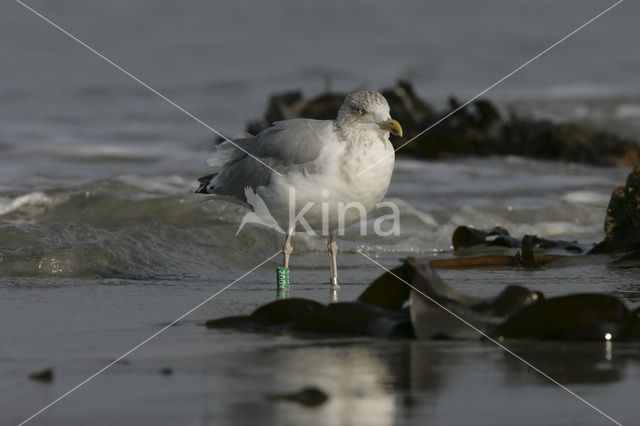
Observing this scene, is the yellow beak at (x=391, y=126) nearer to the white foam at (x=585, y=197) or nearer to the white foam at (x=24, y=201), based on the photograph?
the white foam at (x=24, y=201)

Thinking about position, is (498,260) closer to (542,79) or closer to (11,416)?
(11,416)

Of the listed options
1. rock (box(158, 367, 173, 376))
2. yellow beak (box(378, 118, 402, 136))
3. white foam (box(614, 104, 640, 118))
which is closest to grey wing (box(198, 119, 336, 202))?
yellow beak (box(378, 118, 402, 136))

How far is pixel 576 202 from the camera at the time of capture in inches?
327

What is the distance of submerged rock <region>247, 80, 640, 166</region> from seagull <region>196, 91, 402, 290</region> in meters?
5.43

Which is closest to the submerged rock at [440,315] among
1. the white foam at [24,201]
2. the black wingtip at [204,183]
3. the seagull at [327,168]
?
the seagull at [327,168]

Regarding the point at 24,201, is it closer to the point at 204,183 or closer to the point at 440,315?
the point at 204,183

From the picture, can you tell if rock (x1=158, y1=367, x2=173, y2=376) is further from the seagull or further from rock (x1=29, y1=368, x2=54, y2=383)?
the seagull

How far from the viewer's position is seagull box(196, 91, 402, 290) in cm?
505

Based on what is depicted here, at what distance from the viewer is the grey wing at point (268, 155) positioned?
16.9ft

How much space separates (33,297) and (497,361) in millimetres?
2337

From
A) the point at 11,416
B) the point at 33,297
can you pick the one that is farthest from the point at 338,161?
the point at 11,416

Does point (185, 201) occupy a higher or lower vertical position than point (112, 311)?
higher

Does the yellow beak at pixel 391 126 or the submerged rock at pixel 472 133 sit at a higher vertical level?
the submerged rock at pixel 472 133

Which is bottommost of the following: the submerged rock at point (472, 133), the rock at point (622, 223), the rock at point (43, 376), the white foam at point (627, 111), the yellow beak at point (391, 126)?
the rock at point (43, 376)
